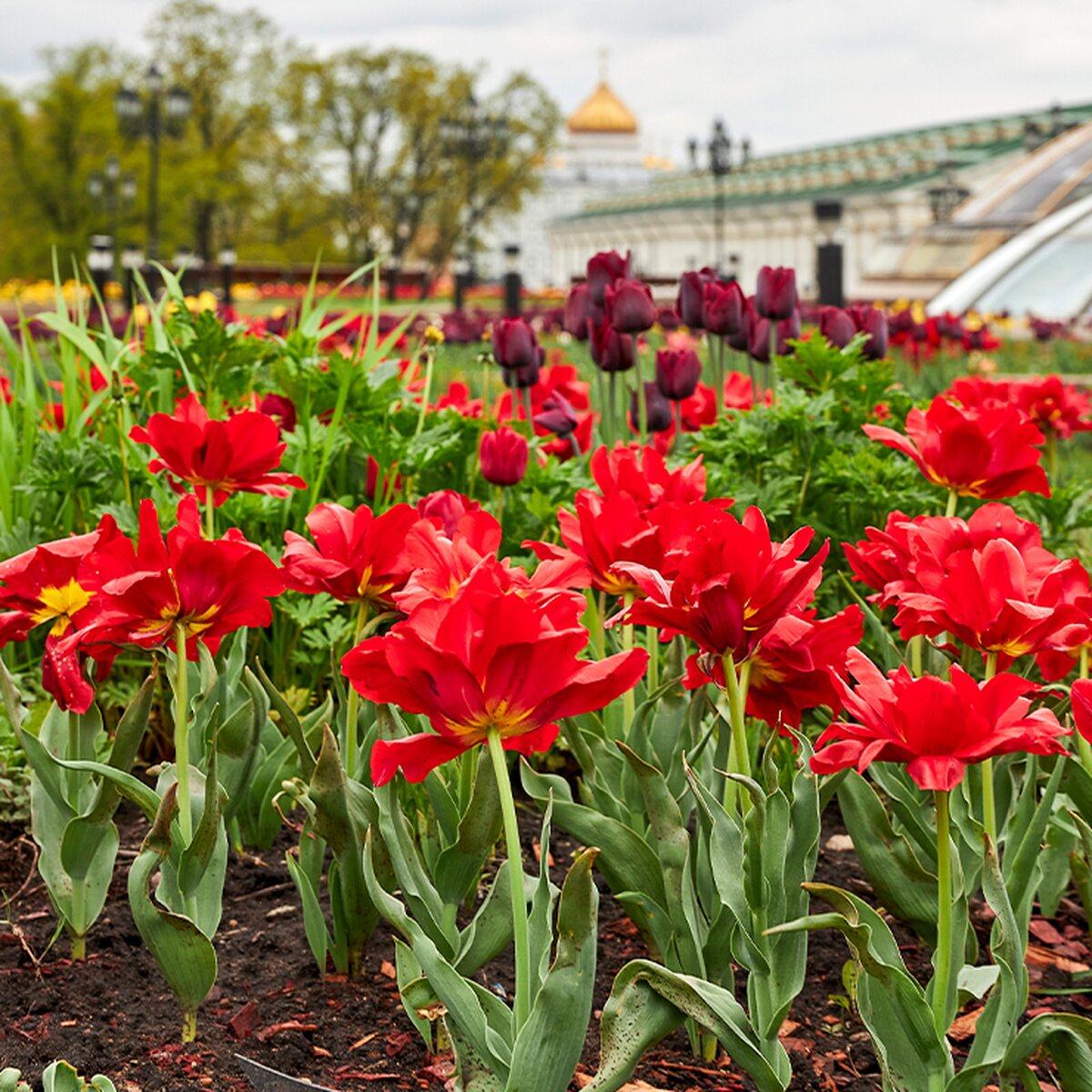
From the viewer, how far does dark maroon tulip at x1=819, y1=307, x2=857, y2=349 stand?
395cm

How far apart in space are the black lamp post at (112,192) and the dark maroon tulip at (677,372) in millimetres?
30926

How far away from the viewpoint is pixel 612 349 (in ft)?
11.2

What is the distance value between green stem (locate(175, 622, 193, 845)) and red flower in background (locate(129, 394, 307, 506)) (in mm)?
489

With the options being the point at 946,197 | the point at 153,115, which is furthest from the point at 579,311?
the point at 946,197

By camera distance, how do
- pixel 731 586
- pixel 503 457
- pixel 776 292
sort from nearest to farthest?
pixel 731 586, pixel 503 457, pixel 776 292

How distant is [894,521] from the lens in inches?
76.7

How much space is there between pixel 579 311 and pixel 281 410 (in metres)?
0.75

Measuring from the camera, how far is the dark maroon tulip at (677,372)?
3383 mm

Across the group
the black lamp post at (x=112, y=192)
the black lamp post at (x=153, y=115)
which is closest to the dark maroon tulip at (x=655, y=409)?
the black lamp post at (x=153, y=115)

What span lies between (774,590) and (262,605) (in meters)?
0.66

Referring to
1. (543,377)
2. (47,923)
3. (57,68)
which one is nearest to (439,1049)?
(47,923)

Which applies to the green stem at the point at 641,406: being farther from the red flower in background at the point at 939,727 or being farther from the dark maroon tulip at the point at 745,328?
the red flower in background at the point at 939,727

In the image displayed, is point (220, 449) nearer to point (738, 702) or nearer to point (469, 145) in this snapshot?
point (738, 702)

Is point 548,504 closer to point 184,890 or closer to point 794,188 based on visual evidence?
point 184,890
